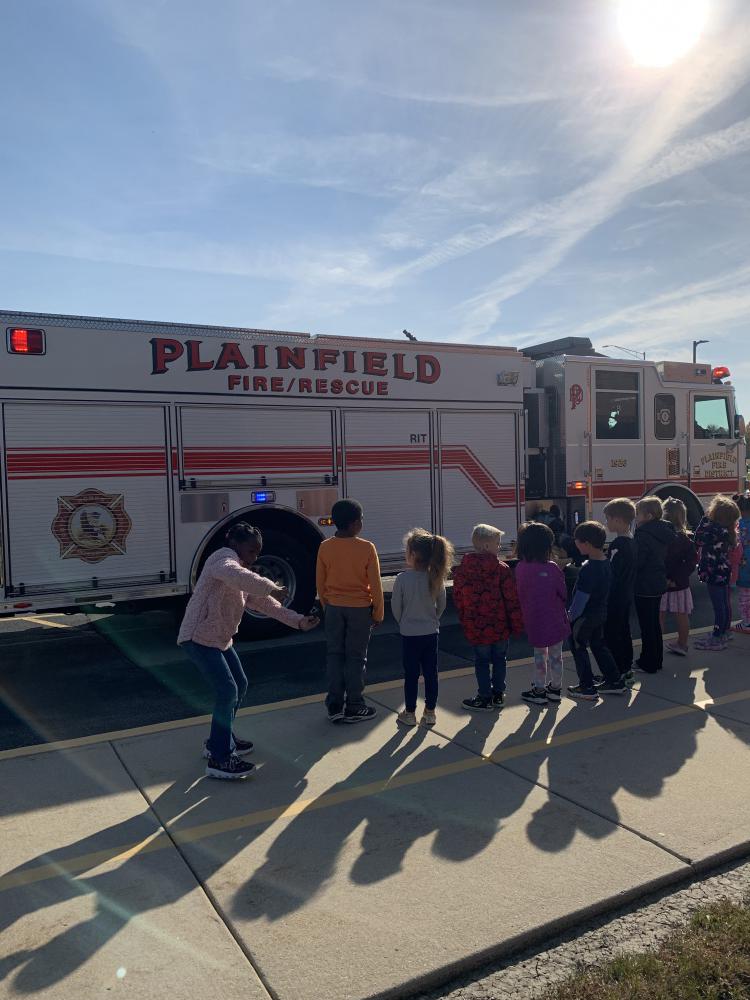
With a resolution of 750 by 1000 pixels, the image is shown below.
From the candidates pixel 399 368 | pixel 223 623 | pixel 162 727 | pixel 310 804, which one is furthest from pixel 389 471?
pixel 310 804

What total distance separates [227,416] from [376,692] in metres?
3.21

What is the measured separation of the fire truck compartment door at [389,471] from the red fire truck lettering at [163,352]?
189cm

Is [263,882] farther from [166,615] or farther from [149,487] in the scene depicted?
[166,615]

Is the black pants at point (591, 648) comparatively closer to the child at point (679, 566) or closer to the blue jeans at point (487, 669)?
the blue jeans at point (487, 669)

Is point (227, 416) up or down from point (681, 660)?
up

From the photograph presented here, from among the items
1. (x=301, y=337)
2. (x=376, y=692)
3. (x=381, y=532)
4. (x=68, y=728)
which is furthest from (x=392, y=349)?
(x=68, y=728)

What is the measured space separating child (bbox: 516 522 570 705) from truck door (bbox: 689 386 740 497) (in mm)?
6226

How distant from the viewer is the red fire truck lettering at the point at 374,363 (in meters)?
8.66

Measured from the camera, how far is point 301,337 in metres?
8.32

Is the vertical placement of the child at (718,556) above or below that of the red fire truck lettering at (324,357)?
below

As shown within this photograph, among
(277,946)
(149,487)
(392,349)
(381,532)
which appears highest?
A: (392,349)

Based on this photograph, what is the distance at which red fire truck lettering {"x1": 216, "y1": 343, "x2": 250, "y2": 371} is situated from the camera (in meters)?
7.86

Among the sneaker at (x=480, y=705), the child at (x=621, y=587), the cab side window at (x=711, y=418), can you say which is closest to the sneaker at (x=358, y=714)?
the sneaker at (x=480, y=705)

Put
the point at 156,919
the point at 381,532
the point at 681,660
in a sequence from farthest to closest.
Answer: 1. the point at 381,532
2. the point at 681,660
3. the point at 156,919
